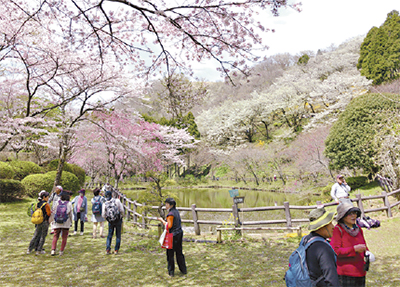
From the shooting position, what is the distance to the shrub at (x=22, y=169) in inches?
522

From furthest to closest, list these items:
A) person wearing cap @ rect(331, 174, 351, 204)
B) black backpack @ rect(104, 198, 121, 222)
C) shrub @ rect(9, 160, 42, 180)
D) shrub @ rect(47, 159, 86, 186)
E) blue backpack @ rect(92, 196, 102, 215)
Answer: shrub @ rect(47, 159, 86, 186) < shrub @ rect(9, 160, 42, 180) < blue backpack @ rect(92, 196, 102, 215) < person wearing cap @ rect(331, 174, 351, 204) < black backpack @ rect(104, 198, 121, 222)

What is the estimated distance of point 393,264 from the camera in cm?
477

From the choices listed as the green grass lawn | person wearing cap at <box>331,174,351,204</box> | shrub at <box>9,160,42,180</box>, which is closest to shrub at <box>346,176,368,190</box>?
the green grass lawn

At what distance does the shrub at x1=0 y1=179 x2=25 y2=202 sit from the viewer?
11359 mm

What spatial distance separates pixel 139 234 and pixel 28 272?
3.54 m

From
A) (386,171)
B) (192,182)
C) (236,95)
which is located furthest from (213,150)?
(386,171)

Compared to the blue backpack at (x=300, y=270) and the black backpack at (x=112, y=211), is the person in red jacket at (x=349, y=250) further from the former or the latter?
the black backpack at (x=112, y=211)

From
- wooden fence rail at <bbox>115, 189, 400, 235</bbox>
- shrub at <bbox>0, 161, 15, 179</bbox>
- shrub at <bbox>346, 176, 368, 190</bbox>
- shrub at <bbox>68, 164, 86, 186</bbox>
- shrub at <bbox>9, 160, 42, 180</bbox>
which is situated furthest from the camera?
shrub at <bbox>68, 164, 86, 186</bbox>

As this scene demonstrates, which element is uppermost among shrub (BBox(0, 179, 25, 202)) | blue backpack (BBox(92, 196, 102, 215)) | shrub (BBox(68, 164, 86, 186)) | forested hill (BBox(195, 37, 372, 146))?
forested hill (BBox(195, 37, 372, 146))

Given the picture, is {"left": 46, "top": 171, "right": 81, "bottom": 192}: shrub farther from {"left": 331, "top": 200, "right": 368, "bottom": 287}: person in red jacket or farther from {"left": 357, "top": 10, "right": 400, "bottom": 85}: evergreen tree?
{"left": 357, "top": 10, "right": 400, "bottom": 85}: evergreen tree

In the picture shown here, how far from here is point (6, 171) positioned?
12.5 m

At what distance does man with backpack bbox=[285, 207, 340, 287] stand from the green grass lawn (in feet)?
8.42

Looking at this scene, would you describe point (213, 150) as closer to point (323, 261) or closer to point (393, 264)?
point (393, 264)

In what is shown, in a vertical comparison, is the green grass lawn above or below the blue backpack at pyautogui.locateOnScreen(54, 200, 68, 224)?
below
